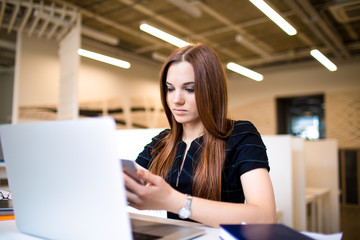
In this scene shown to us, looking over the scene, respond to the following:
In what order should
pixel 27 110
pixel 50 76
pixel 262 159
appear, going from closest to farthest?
1. pixel 262 159
2. pixel 27 110
3. pixel 50 76

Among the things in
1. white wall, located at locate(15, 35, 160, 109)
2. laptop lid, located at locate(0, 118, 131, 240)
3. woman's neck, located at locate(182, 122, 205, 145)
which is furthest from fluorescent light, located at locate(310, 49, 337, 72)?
laptop lid, located at locate(0, 118, 131, 240)

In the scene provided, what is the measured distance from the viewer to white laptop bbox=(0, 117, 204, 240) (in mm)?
549

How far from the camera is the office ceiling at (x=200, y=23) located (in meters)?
5.20

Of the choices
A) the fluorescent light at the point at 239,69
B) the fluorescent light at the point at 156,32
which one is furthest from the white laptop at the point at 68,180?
the fluorescent light at the point at 239,69

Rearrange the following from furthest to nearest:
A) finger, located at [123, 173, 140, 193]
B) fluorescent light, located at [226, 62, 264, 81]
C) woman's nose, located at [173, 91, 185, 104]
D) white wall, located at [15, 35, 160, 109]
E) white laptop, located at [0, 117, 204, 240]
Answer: fluorescent light, located at [226, 62, 264, 81]
white wall, located at [15, 35, 160, 109]
woman's nose, located at [173, 91, 185, 104]
finger, located at [123, 173, 140, 193]
white laptop, located at [0, 117, 204, 240]

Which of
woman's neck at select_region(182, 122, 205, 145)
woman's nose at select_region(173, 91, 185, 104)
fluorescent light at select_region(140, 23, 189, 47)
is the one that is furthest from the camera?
fluorescent light at select_region(140, 23, 189, 47)

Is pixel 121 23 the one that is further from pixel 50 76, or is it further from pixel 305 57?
pixel 305 57

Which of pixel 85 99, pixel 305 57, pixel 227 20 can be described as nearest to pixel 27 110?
pixel 85 99

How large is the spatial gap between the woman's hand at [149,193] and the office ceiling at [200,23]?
362 cm

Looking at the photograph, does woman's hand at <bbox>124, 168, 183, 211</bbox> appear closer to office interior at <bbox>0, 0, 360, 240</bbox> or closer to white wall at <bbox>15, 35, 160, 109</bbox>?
office interior at <bbox>0, 0, 360, 240</bbox>

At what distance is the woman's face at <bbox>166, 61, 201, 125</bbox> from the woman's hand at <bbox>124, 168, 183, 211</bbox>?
47 cm

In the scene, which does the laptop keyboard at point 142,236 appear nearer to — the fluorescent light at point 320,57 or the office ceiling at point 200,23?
the office ceiling at point 200,23

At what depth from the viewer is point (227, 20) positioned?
6.03 meters

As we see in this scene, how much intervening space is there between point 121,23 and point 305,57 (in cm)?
486
